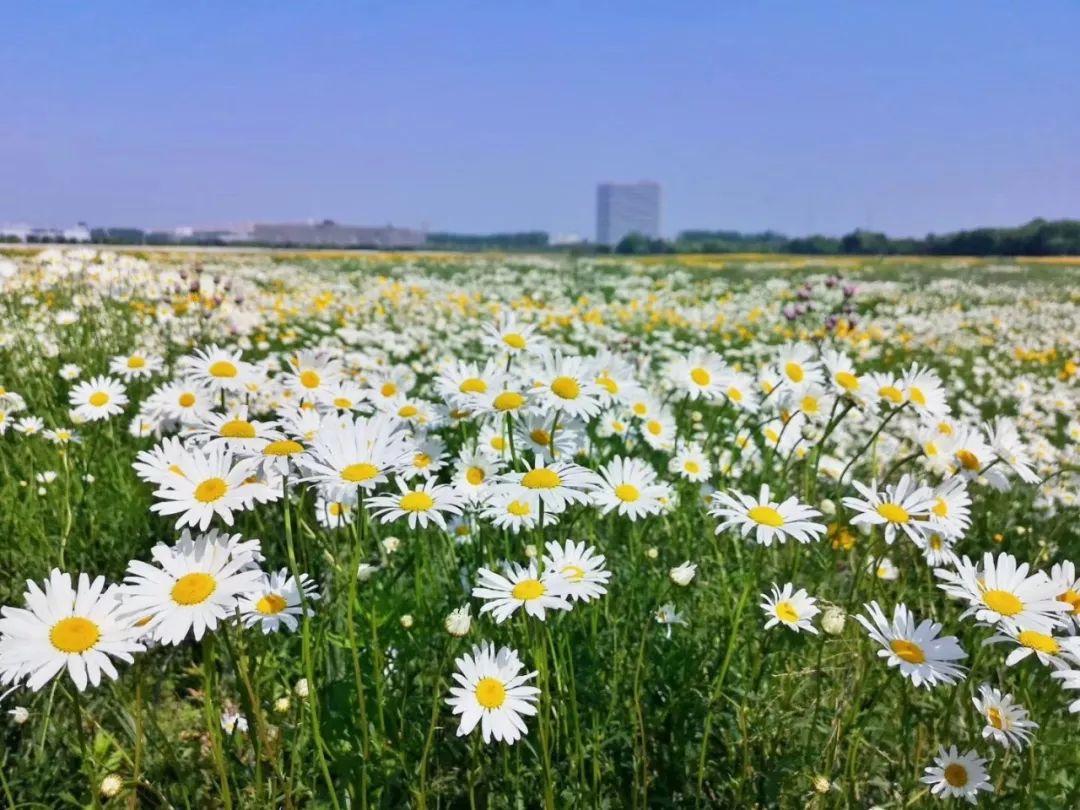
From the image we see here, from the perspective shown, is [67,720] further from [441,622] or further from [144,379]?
[144,379]

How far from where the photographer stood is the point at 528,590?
1271 millimetres

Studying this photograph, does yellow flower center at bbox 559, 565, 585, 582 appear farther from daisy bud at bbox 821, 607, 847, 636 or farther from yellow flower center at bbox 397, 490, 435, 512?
daisy bud at bbox 821, 607, 847, 636

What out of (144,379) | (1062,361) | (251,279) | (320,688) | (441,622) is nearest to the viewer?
(320,688)

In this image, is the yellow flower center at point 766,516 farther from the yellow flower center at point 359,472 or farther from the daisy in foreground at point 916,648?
the yellow flower center at point 359,472

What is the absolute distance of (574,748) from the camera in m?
1.48

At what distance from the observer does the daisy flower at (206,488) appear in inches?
46.1

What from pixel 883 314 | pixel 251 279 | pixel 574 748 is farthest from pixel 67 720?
pixel 883 314

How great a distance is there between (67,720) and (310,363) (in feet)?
3.56

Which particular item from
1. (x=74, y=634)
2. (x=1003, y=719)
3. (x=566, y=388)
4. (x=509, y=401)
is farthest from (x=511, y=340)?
(x=1003, y=719)

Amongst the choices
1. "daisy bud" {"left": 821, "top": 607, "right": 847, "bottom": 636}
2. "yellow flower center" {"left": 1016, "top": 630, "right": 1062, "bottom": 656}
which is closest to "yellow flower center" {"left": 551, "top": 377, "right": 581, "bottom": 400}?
"daisy bud" {"left": 821, "top": 607, "right": 847, "bottom": 636}

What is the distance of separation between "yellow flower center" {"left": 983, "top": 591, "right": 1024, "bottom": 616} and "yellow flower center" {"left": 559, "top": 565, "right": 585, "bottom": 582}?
707 mm

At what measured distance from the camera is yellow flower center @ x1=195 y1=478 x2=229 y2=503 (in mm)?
1216

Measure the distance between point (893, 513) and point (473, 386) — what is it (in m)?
1.03

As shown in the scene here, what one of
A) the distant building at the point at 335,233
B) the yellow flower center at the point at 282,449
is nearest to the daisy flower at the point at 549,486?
the yellow flower center at the point at 282,449
